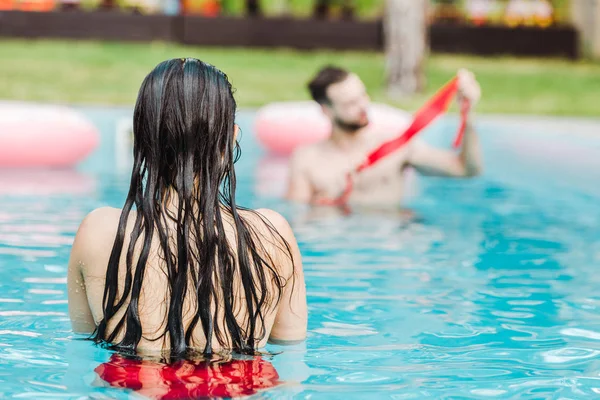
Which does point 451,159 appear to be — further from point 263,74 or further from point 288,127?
point 263,74

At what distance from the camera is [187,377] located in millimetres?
2668

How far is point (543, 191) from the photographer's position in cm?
749

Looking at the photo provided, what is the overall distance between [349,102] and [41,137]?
2864mm

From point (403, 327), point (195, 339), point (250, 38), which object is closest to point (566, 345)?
point (403, 327)

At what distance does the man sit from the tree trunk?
574 centimetres

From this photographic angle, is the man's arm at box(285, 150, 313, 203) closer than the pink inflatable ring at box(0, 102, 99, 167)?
Yes

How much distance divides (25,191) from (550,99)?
6978mm

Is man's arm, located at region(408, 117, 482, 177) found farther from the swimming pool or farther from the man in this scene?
the swimming pool

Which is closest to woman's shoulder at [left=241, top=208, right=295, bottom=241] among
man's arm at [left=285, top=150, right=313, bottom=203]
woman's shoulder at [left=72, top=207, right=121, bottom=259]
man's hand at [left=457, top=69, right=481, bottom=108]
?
woman's shoulder at [left=72, top=207, right=121, bottom=259]

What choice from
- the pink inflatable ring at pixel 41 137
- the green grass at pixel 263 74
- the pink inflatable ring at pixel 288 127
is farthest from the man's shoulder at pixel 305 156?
the green grass at pixel 263 74

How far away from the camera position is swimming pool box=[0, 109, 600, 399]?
312cm

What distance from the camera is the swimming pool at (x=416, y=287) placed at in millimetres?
3119

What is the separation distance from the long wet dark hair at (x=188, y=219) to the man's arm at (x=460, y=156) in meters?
2.60

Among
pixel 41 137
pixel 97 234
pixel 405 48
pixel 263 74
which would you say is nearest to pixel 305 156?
pixel 41 137
